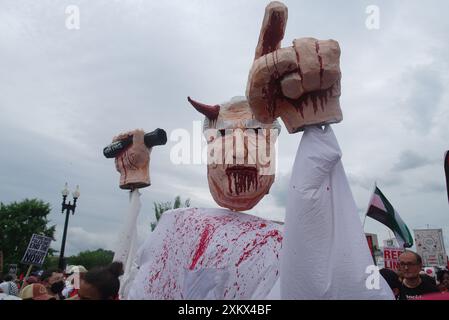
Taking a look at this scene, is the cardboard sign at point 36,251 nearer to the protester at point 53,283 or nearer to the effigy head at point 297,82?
the protester at point 53,283

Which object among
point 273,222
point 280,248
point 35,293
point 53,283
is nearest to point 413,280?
point 273,222

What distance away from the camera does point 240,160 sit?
89.3 inches

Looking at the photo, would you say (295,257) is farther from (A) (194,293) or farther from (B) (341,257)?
(A) (194,293)

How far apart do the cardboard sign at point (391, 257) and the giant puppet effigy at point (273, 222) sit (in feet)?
17.7

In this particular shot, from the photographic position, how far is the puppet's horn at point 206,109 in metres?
2.61

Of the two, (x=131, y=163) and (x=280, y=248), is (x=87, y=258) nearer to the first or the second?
(x=131, y=163)

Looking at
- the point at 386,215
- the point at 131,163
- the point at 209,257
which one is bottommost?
the point at 209,257

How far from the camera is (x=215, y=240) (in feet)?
7.07

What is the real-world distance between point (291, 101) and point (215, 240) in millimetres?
928

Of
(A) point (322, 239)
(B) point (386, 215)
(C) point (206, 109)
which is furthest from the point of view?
(B) point (386, 215)

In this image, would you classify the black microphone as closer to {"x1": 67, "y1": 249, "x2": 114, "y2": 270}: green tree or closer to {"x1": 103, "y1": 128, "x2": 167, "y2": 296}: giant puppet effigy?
{"x1": 103, "y1": 128, "x2": 167, "y2": 296}: giant puppet effigy

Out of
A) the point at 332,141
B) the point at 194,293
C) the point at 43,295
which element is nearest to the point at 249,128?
the point at 332,141

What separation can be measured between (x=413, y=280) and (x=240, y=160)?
232 cm

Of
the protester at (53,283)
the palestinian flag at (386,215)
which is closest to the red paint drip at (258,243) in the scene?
the protester at (53,283)
